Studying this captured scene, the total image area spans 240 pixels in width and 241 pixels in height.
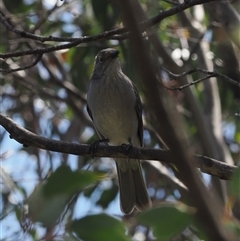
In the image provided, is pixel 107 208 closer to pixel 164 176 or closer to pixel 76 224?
pixel 164 176

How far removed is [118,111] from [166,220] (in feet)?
13.7

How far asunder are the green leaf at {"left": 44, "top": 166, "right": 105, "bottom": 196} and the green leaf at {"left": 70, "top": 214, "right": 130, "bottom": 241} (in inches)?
3.5

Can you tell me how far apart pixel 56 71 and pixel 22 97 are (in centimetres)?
63

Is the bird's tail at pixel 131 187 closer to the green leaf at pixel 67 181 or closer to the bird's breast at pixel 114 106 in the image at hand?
the bird's breast at pixel 114 106

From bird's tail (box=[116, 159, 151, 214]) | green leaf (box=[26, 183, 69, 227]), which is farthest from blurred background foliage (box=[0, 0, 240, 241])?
green leaf (box=[26, 183, 69, 227])

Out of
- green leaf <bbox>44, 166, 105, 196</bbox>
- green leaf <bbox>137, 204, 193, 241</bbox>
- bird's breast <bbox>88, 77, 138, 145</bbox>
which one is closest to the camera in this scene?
green leaf <bbox>137, 204, 193, 241</bbox>

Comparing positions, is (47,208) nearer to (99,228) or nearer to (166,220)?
(99,228)

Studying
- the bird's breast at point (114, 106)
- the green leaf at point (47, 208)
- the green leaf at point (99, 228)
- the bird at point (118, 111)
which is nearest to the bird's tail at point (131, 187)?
the bird at point (118, 111)

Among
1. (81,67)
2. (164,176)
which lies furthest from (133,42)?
(81,67)

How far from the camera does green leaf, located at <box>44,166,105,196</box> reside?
151 cm

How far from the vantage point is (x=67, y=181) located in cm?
152

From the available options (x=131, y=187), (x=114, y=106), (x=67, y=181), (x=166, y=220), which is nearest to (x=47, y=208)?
(x=67, y=181)

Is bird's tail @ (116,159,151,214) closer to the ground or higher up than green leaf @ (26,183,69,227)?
closer to the ground

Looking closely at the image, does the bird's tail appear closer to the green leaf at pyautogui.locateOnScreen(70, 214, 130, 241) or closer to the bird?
the bird
